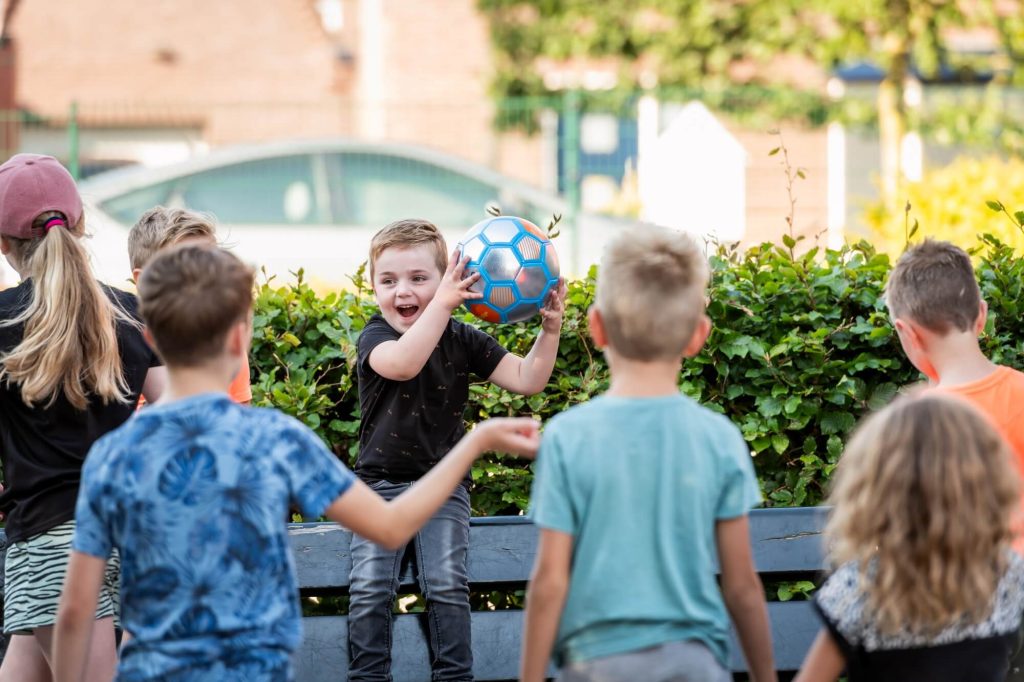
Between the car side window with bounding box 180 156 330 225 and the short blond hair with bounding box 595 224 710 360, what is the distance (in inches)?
372

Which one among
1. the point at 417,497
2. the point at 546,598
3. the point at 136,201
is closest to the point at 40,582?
the point at 417,497

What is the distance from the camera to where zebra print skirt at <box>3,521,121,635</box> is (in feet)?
11.7

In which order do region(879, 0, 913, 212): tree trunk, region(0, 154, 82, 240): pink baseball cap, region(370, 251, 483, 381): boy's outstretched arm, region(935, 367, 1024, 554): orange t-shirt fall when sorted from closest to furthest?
region(935, 367, 1024, 554): orange t-shirt
region(0, 154, 82, 240): pink baseball cap
region(370, 251, 483, 381): boy's outstretched arm
region(879, 0, 913, 212): tree trunk

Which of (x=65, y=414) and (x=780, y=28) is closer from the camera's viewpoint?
(x=65, y=414)

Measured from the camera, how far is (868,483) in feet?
9.04

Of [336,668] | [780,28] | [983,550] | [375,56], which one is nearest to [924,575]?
[983,550]

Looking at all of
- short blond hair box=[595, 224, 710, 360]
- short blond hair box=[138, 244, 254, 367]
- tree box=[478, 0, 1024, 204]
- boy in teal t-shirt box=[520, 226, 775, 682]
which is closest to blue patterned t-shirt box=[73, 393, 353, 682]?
A: short blond hair box=[138, 244, 254, 367]

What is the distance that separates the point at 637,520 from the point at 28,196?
2.02m

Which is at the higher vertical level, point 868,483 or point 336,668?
point 868,483

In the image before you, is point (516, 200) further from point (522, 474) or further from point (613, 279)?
point (613, 279)

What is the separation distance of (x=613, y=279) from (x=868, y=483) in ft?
2.26

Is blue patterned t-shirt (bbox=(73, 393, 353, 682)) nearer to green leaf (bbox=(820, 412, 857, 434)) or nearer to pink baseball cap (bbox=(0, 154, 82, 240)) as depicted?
pink baseball cap (bbox=(0, 154, 82, 240))

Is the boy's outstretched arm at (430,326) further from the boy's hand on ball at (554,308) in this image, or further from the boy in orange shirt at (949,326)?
the boy in orange shirt at (949,326)

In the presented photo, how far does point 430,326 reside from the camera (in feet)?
12.7
